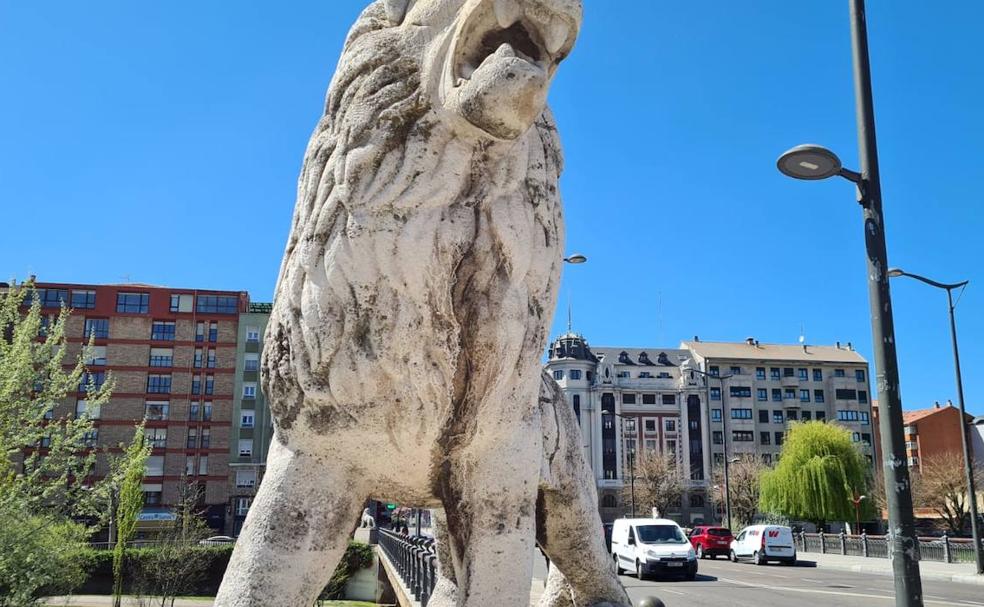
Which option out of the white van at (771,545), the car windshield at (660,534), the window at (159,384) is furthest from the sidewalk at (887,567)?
the window at (159,384)

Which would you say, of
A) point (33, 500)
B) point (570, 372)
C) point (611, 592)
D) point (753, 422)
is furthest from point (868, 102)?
point (753, 422)

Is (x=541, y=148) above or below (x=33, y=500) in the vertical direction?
above

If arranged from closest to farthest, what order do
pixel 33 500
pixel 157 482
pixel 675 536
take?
1. pixel 33 500
2. pixel 675 536
3. pixel 157 482

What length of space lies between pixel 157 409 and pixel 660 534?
42.8 meters

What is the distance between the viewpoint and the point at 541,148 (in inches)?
93.6

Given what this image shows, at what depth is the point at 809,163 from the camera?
22.9 ft

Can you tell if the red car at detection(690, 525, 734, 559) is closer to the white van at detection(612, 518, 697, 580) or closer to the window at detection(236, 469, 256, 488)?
the white van at detection(612, 518, 697, 580)

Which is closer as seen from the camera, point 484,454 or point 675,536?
point 484,454

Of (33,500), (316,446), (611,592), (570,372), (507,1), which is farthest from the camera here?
(570,372)

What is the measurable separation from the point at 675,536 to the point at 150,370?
144 ft

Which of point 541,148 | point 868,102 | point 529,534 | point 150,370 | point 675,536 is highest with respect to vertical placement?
point 150,370

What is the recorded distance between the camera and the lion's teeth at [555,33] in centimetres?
212

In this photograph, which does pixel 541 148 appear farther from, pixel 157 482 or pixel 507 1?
pixel 157 482

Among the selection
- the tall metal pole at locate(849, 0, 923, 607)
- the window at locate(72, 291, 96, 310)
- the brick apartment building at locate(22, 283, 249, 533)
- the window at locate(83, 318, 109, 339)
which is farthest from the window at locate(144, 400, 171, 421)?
the tall metal pole at locate(849, 0, 923, 607)
